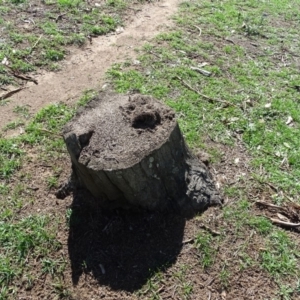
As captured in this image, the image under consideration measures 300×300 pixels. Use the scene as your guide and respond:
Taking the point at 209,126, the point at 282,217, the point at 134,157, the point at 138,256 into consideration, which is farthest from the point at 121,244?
the point at 209,126

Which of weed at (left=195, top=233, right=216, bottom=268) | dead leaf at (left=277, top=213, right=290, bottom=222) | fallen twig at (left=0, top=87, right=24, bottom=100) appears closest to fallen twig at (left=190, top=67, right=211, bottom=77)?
fallen twig at (left=0, top=87, right=24, bottom=100)

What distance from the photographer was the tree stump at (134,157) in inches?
144

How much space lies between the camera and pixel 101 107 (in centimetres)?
415

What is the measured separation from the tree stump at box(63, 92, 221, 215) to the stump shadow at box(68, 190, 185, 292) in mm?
137

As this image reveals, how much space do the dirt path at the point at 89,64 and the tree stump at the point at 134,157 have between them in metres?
2.03

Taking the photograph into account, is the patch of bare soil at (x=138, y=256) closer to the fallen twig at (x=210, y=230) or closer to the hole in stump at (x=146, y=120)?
the fallen twig at (x=210, y=230)

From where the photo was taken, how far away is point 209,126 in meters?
5.63

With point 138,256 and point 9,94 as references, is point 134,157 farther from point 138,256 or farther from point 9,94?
point 9,94

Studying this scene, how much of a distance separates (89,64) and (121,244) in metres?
3.65

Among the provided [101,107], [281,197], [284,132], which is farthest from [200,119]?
[101,107]

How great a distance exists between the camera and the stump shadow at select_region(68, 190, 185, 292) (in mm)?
3799

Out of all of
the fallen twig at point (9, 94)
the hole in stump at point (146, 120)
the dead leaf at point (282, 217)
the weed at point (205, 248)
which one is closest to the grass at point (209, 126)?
the weed at point (205, 248)

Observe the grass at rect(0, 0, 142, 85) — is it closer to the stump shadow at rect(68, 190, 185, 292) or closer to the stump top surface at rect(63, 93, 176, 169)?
the stump top surface at rect(63, 93, 176, 169)

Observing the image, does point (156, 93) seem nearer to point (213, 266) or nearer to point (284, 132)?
point (284, 132)
